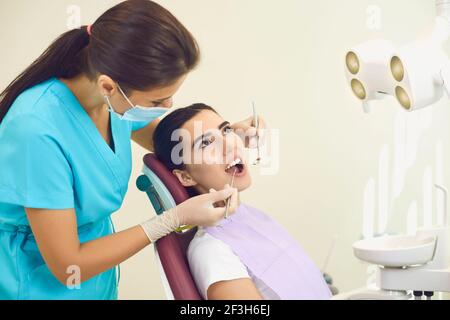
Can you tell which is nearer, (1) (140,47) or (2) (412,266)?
(1) (140,47)

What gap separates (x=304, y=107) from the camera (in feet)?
7.80

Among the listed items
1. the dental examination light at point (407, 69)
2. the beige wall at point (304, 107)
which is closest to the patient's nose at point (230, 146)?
the dental examination light at point (407, 69)

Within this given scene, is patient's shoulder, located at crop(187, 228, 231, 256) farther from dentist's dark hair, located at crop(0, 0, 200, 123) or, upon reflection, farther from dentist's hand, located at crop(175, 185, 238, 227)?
dentist's dark hair, located at crop(0, 0, 200, 123)

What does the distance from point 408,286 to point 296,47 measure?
1045 millimetres

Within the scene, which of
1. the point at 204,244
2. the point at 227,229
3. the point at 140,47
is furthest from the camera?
the point at 227,229

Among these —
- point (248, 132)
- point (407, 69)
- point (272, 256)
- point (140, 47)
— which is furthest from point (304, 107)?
point (140, 47)

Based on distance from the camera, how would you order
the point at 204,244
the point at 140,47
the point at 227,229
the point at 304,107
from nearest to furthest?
the point at 140,47 → the point at 204,244 → the point at 227,229 → the point at 304,107

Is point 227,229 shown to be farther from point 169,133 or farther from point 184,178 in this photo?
point 169,133

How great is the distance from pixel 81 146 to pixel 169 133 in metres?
0.24

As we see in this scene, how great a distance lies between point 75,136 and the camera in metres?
1.46

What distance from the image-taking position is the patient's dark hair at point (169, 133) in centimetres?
159

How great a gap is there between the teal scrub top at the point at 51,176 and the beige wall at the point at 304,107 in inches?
25.4

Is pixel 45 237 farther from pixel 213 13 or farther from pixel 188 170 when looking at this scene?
pixel 213 13
